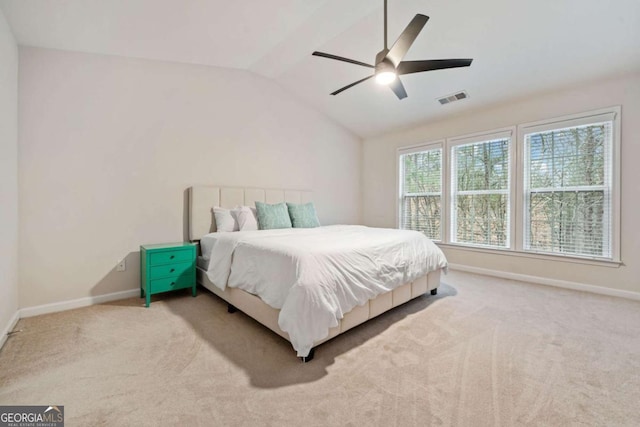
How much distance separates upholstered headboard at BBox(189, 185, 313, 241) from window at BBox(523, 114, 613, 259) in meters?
3.65

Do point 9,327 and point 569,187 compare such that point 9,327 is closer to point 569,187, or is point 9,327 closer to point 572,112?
point 569,187

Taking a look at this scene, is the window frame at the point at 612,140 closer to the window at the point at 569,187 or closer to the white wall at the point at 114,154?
the window at the point at 569,187

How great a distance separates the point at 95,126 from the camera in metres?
2.96

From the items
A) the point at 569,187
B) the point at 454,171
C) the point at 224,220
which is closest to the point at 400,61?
the point at 224,220

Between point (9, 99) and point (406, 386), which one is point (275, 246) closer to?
point (406, 386)

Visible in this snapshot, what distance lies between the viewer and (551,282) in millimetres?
3635

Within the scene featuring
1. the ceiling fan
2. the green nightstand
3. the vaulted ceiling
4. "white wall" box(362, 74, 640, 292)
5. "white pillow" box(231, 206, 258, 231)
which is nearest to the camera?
the ceiling fan

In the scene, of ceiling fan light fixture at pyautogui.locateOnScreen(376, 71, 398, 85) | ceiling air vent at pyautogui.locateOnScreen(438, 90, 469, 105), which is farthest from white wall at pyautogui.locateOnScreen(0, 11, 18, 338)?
ceiling air vent at pyautogui.locateOnScreen(438, 90, 469, 105)

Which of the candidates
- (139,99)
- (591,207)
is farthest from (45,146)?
(591,207)

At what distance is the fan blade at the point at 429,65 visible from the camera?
2.23m

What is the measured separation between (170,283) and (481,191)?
4.43m

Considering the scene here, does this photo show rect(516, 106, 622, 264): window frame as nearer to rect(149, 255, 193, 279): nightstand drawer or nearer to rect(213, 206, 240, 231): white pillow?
rect(213, 206, 240, 231): white pillow

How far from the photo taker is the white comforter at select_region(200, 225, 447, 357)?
1.83 meters

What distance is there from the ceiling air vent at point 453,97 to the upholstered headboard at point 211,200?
9.37 feet
